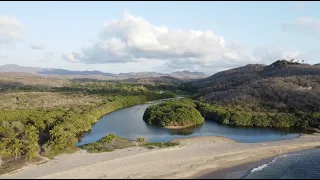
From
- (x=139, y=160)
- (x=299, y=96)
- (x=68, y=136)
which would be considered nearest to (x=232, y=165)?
(x=139, y=160)

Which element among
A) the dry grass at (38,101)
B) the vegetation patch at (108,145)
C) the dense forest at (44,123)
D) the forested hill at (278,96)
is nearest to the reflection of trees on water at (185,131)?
the vegetation patch at (108,145)

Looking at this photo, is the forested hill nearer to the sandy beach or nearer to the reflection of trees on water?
the reflection of trees on water

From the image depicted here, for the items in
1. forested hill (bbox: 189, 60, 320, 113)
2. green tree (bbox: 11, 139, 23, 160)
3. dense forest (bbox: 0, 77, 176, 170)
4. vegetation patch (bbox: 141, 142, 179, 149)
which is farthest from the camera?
forested hill (bbox: 189, 60, 320, 113)

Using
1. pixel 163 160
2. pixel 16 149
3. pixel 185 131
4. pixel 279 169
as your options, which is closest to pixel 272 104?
pixel 185 131

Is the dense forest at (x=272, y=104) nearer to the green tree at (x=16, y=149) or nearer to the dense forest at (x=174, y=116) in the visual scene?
the dense forest at (x=174, y=116)

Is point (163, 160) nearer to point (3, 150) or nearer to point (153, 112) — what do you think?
point (3, 150)

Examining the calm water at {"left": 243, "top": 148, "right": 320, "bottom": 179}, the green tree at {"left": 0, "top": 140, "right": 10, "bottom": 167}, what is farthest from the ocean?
Answer: the green tree at {"left": 0, "top": 140, "right": 10, "bottom": 167}

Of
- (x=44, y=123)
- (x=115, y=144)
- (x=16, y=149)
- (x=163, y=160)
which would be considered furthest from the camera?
(x=44, y=123)
